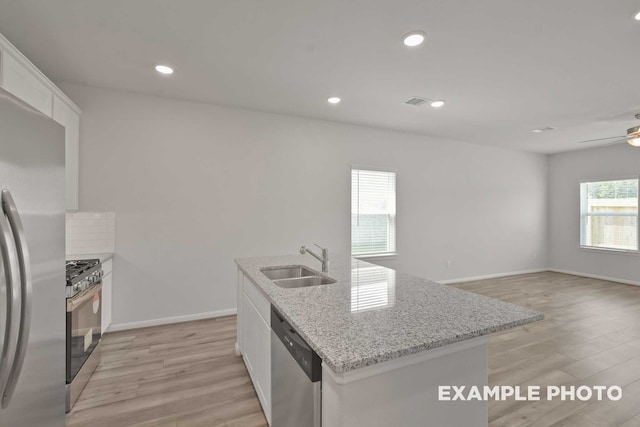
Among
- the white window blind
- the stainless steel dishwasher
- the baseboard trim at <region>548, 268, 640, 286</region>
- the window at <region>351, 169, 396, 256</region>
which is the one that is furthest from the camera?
the baseboard trim at <region>548, 268, 640, 286</region>

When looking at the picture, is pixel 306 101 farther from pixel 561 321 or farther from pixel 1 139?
pixel 561 321

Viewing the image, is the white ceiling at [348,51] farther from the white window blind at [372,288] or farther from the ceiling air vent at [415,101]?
the white window blind at [372,288]

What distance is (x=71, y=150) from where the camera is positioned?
2.95 m

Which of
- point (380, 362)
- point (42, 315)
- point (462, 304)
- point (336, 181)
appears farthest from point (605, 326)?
point (42, 315)

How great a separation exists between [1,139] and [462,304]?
1921mm

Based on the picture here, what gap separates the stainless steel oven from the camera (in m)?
1.91

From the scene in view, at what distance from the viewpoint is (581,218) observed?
613 centimetres

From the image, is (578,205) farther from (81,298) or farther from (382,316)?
(81,298)

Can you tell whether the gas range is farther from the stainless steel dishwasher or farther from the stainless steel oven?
the stainless steel dishwasher

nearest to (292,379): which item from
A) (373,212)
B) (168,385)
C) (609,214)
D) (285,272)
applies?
(285,272)

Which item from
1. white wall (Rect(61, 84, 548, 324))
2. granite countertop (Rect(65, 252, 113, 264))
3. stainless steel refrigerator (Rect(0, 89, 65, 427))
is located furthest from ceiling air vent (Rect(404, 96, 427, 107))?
granite countertop (Rect(65, 252, 113, 264))

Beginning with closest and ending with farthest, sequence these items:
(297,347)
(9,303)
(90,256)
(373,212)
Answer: (9,303) → (297,347) → (90,256) → (373,212)

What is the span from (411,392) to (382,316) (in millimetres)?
306

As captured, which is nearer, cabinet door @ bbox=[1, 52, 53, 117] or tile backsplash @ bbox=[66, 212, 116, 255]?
cabinet door @ bbox=[1, 52, 53, 117]
